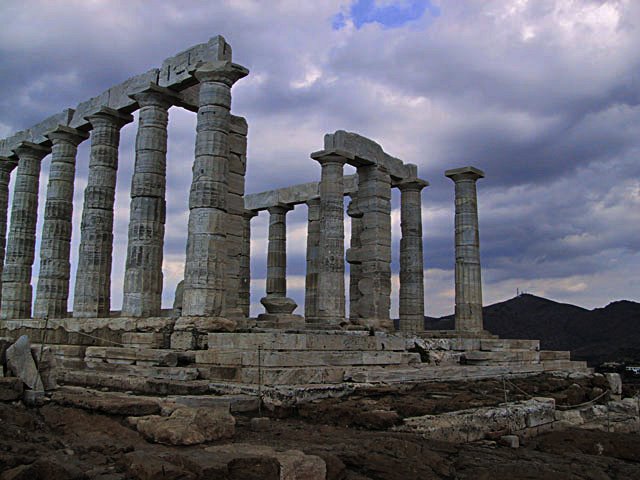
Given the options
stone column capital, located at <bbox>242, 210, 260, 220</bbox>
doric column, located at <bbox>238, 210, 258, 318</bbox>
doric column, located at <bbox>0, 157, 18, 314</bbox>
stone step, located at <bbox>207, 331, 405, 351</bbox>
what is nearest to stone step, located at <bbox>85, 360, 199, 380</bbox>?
stone step, located at <bbox>207, 331, 405, 351</bbox>

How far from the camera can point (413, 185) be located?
25.5 m

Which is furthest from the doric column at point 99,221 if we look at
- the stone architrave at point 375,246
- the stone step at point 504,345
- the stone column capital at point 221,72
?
the stone step at point 504,345

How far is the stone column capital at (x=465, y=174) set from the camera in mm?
24609

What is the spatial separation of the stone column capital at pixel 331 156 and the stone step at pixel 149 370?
10.9 meters

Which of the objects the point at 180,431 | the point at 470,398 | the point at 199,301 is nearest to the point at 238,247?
the point at 199,301

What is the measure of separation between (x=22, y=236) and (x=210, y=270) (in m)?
12.0

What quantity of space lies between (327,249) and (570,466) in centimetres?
1518

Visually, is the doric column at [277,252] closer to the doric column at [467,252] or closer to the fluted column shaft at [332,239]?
the fluted column shaft at [332,239]

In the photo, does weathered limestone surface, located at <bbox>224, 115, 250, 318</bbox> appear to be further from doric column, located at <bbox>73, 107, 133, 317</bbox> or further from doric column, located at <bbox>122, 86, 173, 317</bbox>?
doric column, located at <bbox>73, 107, 133, 317</bbox>

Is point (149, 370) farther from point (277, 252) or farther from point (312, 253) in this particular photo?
point (277, 252)

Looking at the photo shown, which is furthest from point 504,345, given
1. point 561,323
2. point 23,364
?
point 561,323

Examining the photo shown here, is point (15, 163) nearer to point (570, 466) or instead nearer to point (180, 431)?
point (180, 431)

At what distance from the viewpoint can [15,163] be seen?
86.3 feet

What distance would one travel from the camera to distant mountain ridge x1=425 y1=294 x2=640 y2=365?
197 feet
